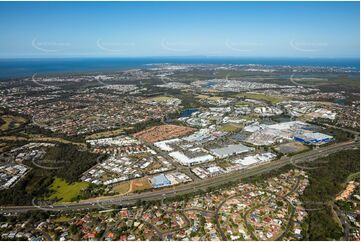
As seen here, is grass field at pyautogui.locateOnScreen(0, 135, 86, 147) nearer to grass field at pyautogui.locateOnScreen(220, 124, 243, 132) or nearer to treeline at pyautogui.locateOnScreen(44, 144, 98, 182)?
treeline at pyautogui.locateOnScreen(44, 144, 98, 182)

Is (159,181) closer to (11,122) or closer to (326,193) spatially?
(326,193)

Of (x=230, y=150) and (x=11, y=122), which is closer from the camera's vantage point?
(x=230, y=150)

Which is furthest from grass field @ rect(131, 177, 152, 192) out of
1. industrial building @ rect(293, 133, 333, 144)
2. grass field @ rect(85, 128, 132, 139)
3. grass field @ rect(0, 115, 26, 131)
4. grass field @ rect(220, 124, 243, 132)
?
grass field @ rect(0, 115, 26, 131)

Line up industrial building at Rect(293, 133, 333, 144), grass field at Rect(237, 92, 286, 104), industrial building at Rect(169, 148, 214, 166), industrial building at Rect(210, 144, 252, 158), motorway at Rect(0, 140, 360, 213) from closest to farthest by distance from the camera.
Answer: motorway at Rect(0, 140, 360, 213) → industrial building at Rect(169, 148, 214, 166) → industrial building at Rect(210, 144, 252, 158) → industrial building at Rect(293, 133, 333, 144) → grass field at Rect(237, 92, 286, 104)

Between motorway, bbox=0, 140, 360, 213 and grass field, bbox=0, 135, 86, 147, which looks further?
grass field, bbox=0, 135, 86, 147

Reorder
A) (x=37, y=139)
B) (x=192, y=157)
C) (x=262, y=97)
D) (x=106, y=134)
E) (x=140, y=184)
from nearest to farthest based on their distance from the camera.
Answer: (x=140, y=184)
(x=192, y=157)
(x=37, y=139)
(x=106, y=134)
(x=262, y=97)

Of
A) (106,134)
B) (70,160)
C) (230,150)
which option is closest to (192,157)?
(230,150)

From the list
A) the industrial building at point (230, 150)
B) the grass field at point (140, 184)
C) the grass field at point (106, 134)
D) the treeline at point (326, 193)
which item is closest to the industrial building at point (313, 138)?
the treeline at point (326, 193)
